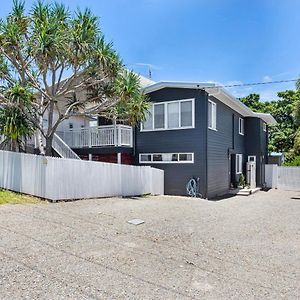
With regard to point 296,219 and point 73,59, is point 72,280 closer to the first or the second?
point 296,219

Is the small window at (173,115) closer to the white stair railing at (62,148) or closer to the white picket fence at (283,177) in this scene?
the white stair railing at (62,148)

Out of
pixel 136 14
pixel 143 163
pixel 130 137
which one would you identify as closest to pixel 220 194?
pixel 143 163

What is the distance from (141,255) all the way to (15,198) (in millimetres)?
6195

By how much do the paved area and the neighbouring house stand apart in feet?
20.0

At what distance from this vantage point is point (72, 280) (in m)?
4.50

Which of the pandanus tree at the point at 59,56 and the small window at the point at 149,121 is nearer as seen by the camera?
the pandanus tree at the point at 59,56

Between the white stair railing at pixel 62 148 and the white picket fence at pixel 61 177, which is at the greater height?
the white stair railing at pixel 62 148

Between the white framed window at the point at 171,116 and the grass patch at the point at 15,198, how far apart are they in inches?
325

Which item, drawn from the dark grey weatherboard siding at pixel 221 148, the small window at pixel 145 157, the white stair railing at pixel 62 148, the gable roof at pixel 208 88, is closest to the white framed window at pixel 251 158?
the dark grey weatherboard siding at pixel 221 148

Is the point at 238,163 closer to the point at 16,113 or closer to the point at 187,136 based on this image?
the point at 187,136

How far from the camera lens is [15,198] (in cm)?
1029

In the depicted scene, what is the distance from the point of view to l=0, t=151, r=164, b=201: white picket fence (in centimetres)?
1072

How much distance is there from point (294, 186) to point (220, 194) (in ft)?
23.7

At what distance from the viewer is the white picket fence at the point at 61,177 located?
1072 centimetres
